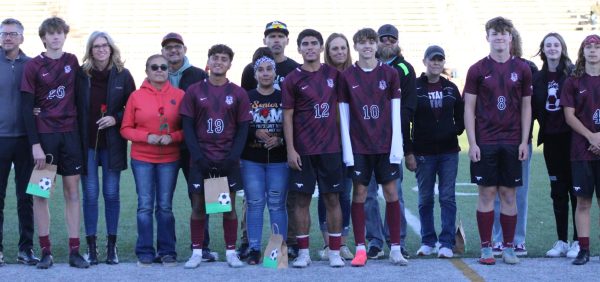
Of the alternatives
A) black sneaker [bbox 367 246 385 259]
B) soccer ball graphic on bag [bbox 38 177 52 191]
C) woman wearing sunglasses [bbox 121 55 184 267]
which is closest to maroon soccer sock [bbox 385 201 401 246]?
black sneaker [bbox 367 246 385 259]

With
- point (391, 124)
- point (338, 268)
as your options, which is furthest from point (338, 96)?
point (338, 268)

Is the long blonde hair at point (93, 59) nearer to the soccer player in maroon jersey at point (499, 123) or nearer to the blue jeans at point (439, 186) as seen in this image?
the blue jeans at point (439, 186)

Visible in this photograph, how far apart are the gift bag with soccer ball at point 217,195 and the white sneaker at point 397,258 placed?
47.2 inches

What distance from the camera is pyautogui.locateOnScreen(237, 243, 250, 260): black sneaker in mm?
7258

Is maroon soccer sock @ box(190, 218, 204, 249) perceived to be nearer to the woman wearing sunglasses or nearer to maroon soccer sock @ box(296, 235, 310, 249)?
the woman wearing sunglasses

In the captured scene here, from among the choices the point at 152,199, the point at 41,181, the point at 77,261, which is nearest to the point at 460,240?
the point at 152,199

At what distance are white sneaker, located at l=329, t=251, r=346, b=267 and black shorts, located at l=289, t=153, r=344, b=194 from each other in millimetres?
447

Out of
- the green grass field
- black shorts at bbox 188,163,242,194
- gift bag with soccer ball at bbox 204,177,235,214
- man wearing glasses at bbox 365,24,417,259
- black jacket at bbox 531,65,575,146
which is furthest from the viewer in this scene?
the green grass field

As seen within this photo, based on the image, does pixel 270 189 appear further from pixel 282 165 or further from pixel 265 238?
pixel 265 238

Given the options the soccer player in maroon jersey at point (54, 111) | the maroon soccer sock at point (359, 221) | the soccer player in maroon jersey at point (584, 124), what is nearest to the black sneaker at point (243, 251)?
the maroon soccer sock at point (359, 221)

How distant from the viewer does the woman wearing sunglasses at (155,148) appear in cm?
682

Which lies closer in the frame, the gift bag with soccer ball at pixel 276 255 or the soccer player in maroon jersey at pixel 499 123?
the gift bag with soccer ball at pixel 276 255

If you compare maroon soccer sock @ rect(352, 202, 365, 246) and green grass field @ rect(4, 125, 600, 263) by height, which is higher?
maroon soccer sock @ rect(352, 202, 365, 246)

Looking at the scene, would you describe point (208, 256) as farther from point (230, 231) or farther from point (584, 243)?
point (584, 243)
